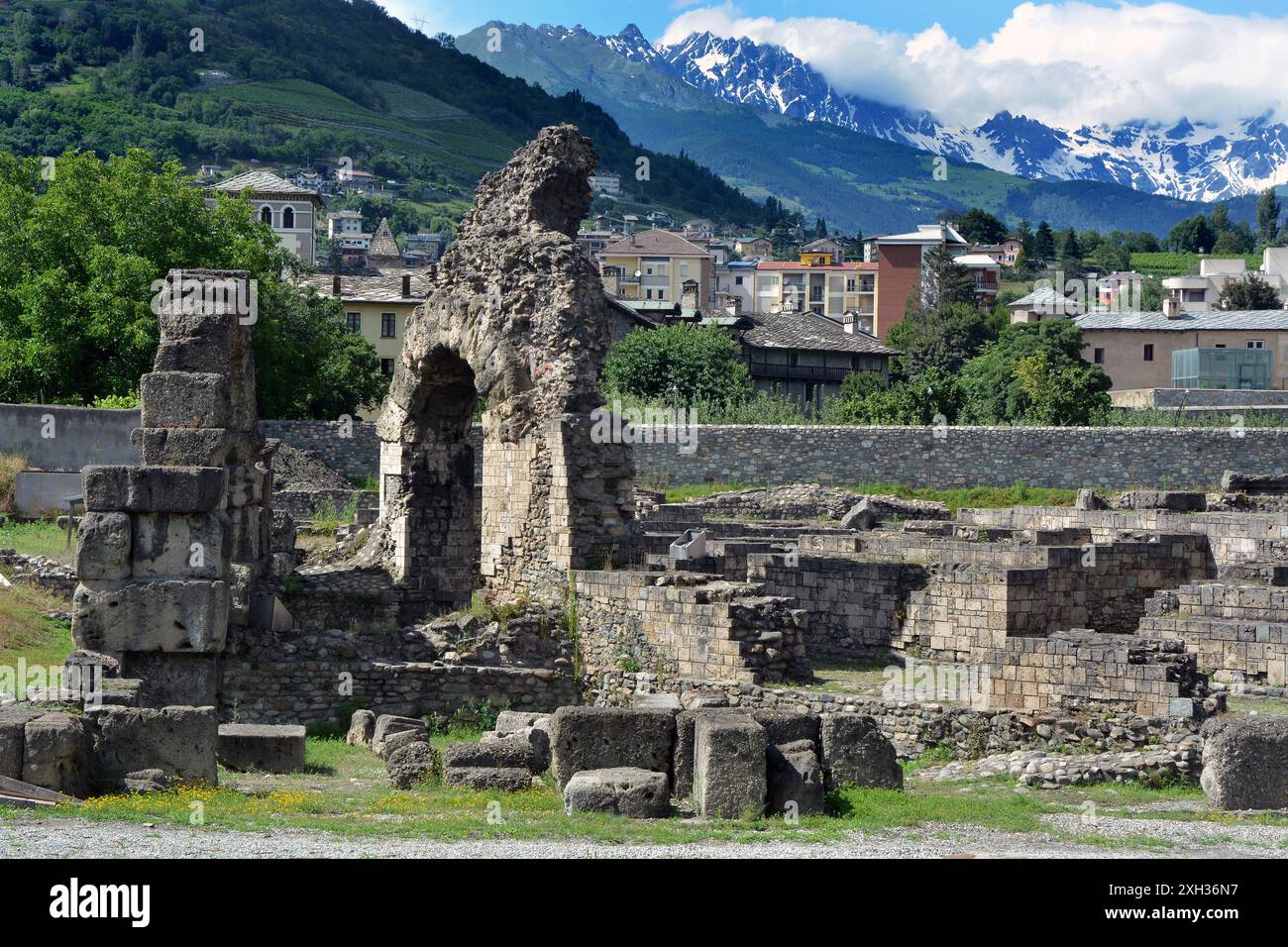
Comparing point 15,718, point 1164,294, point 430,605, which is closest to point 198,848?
point 15,718

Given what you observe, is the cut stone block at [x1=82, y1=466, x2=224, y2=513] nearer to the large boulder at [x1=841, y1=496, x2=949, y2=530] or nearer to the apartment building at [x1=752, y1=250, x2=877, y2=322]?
the large boulder at [x1=841, y1=496, x2=949, y2=530]

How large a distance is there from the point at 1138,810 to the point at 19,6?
592ft

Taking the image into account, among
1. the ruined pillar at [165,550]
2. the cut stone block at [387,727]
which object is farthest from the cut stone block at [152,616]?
the cut stone block at [387,727]

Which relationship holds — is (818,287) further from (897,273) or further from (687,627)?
(687,627)

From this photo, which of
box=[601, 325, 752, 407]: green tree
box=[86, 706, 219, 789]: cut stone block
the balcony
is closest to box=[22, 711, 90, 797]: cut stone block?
box=[86, 706, 219, 789]: cut stone block

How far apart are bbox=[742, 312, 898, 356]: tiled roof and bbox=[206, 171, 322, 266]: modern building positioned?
86.8ft

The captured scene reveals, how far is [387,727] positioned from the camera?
18.4 meters

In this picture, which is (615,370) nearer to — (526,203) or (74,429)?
(74,429)

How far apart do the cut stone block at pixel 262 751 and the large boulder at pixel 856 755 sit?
5032 millimetres

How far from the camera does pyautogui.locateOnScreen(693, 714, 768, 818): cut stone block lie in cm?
1338

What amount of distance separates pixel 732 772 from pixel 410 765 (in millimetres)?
3524

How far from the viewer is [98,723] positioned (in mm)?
15172

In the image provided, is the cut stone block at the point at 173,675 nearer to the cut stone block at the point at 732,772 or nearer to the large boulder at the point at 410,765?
the large boulder at the point at 410,765

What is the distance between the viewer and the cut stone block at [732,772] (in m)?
13.4
